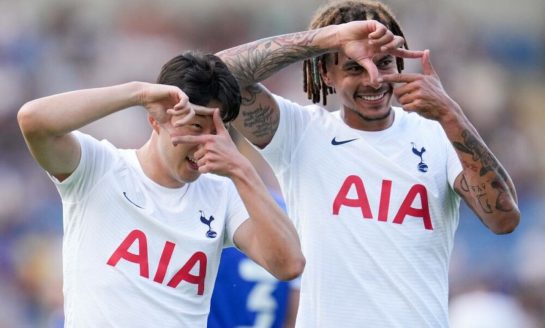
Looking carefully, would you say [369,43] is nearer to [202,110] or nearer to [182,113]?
[202,110]

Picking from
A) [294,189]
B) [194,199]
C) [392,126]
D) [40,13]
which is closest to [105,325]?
[194,199]

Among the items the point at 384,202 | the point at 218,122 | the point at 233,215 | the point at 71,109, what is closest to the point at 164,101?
the point at 218,122

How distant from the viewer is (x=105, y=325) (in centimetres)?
464

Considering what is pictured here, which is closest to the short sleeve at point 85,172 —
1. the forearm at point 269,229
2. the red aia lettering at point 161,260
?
the red aia lettering at point 161,260

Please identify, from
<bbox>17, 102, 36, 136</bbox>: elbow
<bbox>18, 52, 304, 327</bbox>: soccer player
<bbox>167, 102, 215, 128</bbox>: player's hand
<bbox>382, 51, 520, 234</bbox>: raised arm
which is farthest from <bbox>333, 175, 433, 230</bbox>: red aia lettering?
<bbox>17, 102, 36, 136</bbox>: elbow

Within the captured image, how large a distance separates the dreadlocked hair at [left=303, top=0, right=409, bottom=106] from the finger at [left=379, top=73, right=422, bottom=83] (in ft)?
1.28

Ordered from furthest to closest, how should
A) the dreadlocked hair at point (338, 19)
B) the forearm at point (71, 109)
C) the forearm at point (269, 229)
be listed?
the dreadlocked hair at point (338, 19), the forearm at point (269, 229), the forearm at point (71, 109)

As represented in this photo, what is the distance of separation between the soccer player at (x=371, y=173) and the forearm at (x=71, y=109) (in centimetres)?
93

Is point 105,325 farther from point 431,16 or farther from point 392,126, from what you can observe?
point 431,16

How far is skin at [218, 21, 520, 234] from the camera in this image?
5.17 meters

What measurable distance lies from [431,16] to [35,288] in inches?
197

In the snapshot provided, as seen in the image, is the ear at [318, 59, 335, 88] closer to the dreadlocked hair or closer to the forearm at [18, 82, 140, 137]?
the dreadlocked hair

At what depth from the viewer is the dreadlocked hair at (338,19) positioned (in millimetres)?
5621

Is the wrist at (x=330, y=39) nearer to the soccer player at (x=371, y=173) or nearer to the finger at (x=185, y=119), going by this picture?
the soccer player at (x=371, y=173)
